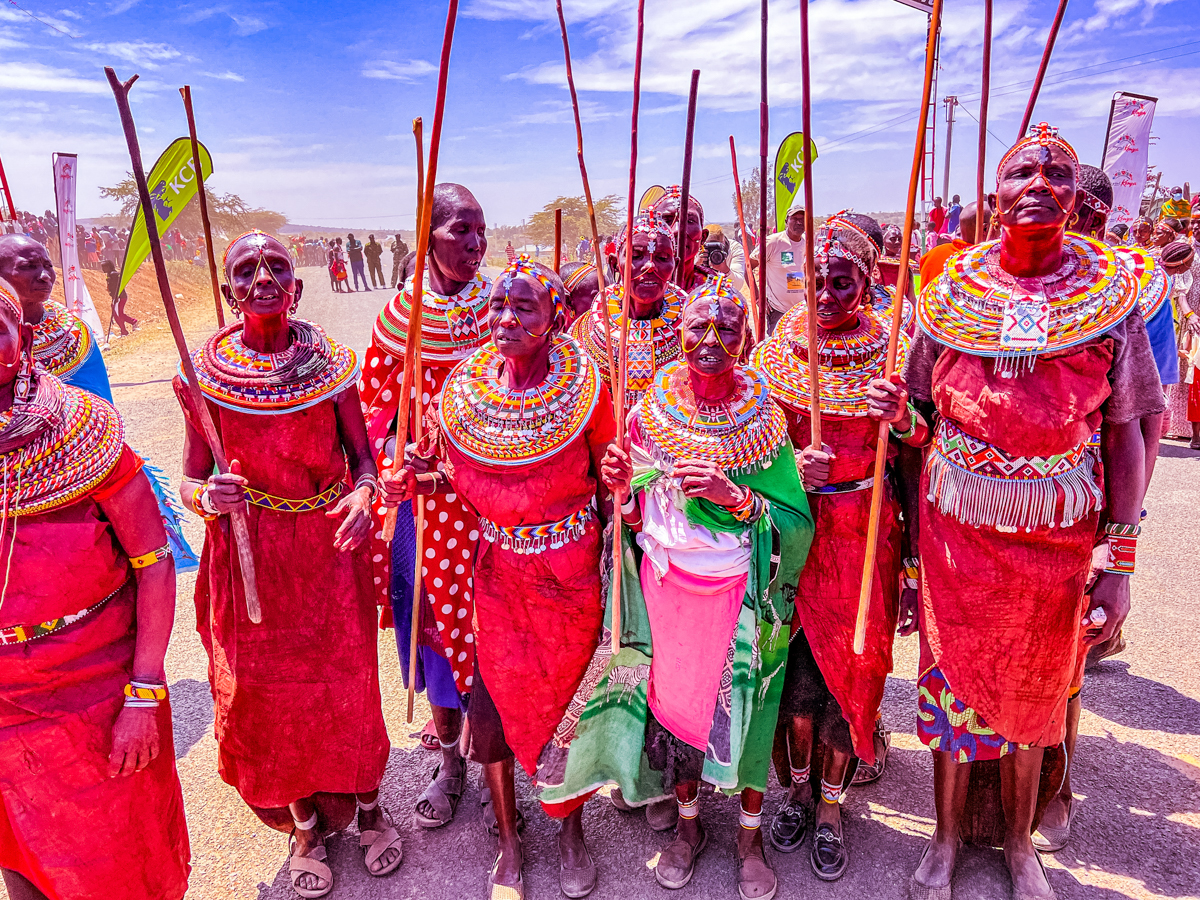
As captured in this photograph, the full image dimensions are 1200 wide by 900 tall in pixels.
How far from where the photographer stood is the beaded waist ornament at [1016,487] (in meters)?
2.40

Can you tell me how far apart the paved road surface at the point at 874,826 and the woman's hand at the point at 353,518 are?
2.74 feet

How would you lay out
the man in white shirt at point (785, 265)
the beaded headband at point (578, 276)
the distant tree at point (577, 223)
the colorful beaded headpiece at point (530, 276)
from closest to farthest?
1. the colorful beaded headpiece at point (530, 276)
2. the beaded headband at point (578, 276)
3. the man in white shirt at point (785, 265)
4. the distant tree at point (577, 223)

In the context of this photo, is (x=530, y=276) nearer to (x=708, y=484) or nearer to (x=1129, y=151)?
(x=708, y=484)

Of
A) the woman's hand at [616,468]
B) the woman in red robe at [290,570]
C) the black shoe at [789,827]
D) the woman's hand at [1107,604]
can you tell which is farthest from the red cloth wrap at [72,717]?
the woman's hand at [1107,604]

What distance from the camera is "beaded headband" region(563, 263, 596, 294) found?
4.57 metres

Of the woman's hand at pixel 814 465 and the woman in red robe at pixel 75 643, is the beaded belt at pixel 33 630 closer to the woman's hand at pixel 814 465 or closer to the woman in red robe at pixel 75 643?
the woman in red robe at pixel 75 643

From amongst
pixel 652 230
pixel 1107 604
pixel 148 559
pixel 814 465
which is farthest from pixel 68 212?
pixel 1107 604

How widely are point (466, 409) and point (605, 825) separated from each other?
1.85 metres

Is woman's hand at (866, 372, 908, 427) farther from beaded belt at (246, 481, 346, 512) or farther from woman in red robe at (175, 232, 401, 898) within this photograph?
beaded belt at (246, 481, 346, 512)

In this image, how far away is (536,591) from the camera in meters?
2.75

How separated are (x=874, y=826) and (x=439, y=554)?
6.82 ft

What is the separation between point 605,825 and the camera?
3.26 m

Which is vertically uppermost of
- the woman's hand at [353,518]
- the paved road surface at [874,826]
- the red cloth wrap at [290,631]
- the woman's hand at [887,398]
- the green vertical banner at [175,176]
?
the green vertical banner at [175,176]

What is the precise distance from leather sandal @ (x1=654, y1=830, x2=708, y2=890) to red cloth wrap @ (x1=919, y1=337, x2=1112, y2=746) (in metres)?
1.15
